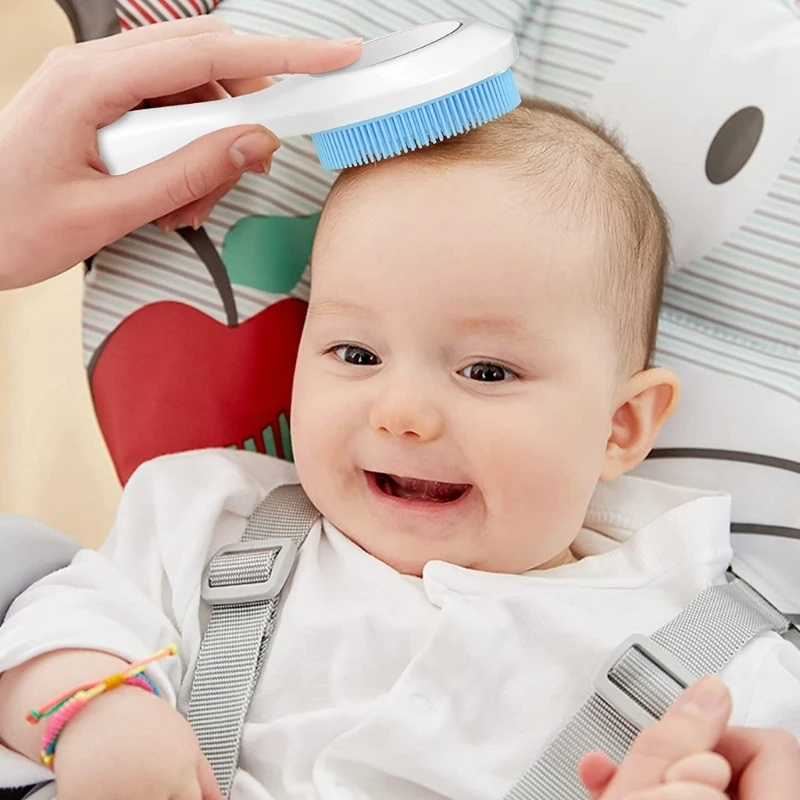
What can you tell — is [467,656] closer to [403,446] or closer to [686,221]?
[403,446]

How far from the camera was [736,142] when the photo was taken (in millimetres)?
966

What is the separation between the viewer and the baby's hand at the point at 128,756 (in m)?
0.66

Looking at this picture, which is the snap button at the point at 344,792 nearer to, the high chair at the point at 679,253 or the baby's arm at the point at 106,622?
the baby's arm at the point at 106,622

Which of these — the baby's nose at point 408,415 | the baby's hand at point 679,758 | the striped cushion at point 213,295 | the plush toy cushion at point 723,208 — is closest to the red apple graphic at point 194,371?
the striped cushion at point 213,295

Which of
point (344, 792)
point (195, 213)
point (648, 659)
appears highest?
point (195, 213)

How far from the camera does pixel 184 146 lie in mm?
794

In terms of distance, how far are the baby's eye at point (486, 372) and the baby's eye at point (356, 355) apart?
71mm

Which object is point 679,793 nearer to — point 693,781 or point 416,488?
point 693,781

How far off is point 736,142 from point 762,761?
1.82 feet

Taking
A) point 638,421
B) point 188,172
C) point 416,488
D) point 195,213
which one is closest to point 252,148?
point 188,172

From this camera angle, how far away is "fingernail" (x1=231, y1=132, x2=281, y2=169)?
2.57 ft

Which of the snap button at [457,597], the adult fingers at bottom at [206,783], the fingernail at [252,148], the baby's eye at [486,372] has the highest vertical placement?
the fingernail at [252,148]

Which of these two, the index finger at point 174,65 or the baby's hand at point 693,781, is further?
the index finger at point 174,65

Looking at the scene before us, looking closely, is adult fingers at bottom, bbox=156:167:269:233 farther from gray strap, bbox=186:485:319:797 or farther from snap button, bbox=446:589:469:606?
A: snap button, bbox=446:589:469:606
